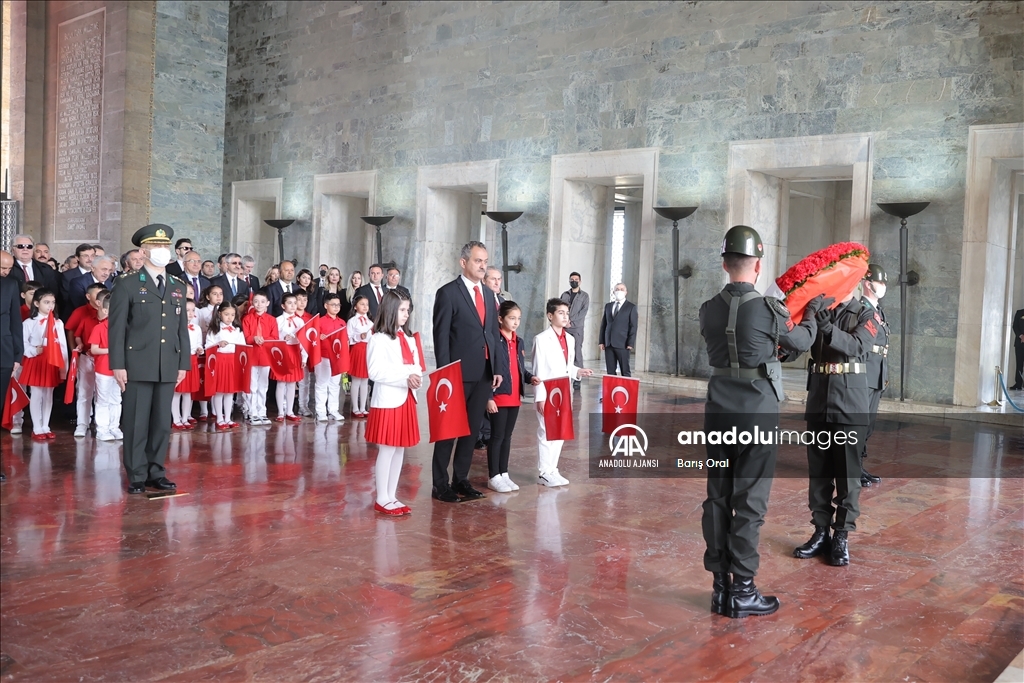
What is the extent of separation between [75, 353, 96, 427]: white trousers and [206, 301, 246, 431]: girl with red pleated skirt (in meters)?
1.00

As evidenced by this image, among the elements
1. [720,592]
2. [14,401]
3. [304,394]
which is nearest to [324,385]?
[304,394]

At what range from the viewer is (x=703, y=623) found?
379cm

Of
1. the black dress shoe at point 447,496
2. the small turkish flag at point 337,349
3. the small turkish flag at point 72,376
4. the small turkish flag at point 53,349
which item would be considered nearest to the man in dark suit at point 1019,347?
the small turkish flag at point 337,349

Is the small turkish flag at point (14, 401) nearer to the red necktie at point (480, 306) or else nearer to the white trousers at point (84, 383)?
the white trousers at point (84, 383)

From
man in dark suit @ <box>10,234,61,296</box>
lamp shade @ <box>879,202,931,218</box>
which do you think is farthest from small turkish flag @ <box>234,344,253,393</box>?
lamp shade @ <box>879,202,931,218</box>

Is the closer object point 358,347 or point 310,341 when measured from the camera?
point 358,347

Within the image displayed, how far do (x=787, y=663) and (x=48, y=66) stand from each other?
1939 cm

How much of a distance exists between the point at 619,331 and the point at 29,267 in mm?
7335

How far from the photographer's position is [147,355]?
223 inches

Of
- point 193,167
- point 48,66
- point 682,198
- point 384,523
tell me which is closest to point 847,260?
point 384,523

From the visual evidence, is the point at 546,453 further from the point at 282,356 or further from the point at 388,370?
the point at 282,356

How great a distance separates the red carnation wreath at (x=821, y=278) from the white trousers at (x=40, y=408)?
609cm

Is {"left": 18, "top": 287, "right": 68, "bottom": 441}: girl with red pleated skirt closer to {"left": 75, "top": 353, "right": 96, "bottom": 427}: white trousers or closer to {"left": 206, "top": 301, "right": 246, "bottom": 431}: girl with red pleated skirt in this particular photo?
{"left": 75, "top": 353, "right": 96, "bottom": 427}: white trousers

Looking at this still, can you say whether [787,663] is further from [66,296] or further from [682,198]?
[682,198]
